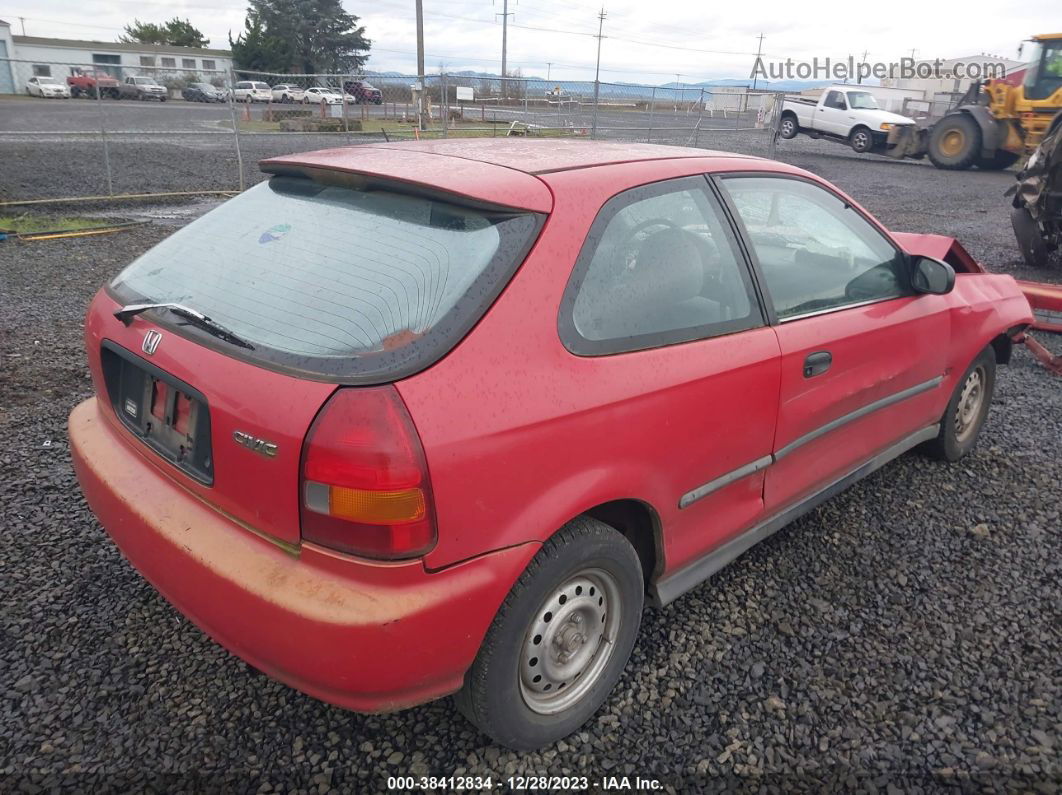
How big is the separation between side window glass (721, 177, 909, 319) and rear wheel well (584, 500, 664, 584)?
88 centimetres

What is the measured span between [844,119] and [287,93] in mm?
16506

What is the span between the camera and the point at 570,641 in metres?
2.14

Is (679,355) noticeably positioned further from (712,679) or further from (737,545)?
(712,679)

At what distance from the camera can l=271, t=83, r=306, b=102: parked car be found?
17656 millimetres

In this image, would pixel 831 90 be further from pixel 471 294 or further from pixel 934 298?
pixel 471 294

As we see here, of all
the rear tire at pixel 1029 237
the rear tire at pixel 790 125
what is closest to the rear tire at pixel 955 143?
the rear tire at pixel 790 125

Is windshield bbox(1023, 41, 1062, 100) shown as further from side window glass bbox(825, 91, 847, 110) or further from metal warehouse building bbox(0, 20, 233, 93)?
metal warehouse building bbox(0, 20, 233, 93)

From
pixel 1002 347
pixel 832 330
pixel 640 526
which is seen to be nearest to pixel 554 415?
pixel 640 526

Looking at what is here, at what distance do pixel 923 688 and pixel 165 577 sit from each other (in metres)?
2.36

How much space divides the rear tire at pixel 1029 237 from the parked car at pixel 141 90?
1596cm

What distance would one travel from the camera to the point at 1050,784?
209 cm

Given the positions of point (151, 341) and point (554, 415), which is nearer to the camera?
point (554, 415)

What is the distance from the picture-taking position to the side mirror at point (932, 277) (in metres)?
3.08

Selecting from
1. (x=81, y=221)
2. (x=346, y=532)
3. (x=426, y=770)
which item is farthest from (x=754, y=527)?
(x=81, y=221)
